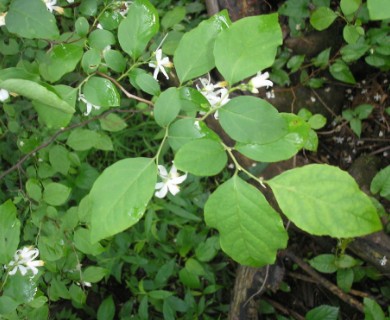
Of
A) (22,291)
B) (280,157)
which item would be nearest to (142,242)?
(22,291)

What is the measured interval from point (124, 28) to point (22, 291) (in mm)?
809

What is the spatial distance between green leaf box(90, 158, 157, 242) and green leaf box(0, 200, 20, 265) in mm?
455

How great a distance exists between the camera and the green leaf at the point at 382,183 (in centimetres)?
175

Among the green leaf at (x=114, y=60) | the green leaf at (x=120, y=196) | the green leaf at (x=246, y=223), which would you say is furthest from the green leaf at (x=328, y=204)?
the green leaf at (x=114, y=60)

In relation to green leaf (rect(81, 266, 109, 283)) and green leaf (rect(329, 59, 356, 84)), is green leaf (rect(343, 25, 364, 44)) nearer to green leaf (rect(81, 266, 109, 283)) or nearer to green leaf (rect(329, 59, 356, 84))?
green leaf (rect(329, 59, 356, 84))

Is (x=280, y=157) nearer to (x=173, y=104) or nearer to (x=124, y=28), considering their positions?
(x=173, y=104)

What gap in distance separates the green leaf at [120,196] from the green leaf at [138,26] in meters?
0.34

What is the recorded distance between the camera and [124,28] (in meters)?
1.06

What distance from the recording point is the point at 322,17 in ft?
6.37

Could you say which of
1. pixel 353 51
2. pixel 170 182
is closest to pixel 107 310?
pixel 170 182

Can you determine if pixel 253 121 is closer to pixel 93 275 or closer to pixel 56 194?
pixel 56 194

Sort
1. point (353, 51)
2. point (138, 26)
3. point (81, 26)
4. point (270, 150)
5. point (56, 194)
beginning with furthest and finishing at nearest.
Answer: point (353, 51) → point (56, 194) → point (81, 26) → point (138, 26) → point (270, 150)

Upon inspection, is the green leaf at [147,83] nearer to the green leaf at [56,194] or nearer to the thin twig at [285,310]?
the green leaf at [56,194]

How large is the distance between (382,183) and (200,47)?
46.3 inches
